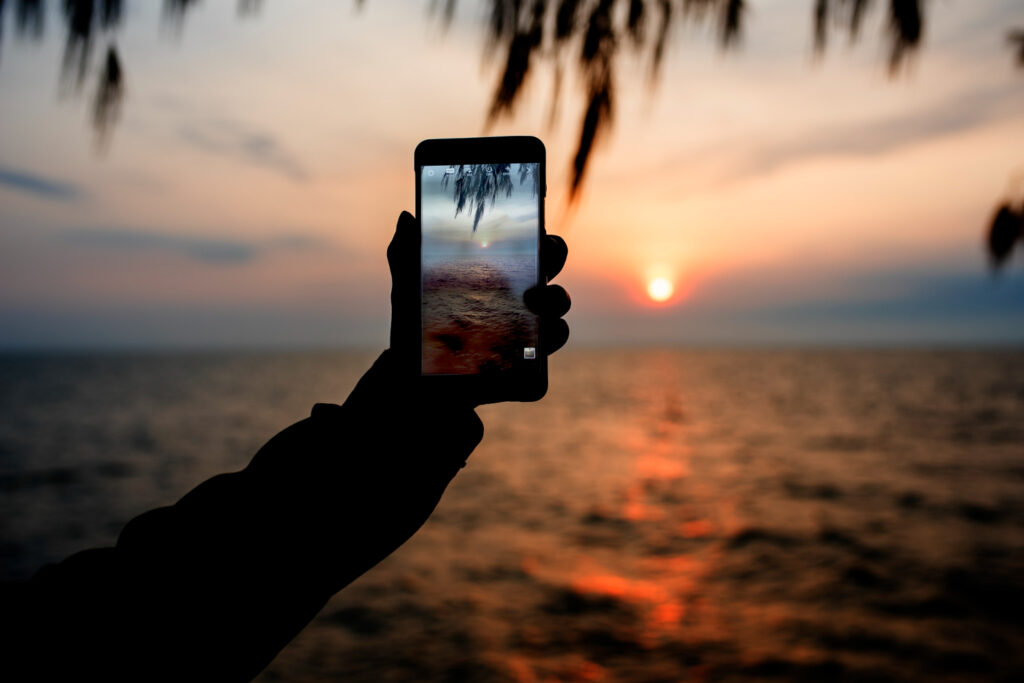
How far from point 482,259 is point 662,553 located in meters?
11.7

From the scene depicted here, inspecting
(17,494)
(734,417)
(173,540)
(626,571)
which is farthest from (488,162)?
(734,417)

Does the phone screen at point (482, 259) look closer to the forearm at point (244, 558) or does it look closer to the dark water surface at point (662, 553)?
the forearm at point (244, 558)

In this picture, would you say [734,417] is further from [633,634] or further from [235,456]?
[633,634]

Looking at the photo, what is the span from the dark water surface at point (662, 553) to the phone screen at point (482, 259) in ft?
23.9

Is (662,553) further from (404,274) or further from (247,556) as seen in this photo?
(247,556)

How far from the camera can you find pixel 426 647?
814cm

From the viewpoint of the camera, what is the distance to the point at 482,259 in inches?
52.8

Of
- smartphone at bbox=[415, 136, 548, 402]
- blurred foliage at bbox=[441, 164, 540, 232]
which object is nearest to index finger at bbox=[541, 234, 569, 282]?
smartphone at bbox=[415, 136, 548, 402]

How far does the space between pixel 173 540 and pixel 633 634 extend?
860cm

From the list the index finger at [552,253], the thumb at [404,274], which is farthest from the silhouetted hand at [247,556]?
the index finger at [552,253]

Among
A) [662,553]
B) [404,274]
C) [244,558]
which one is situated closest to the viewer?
[244,558]

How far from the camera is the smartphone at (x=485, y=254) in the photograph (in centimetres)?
129

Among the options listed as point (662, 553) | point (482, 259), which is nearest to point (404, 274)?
point (482, 259)

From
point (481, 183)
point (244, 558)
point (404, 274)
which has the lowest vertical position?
point (244, 558)
